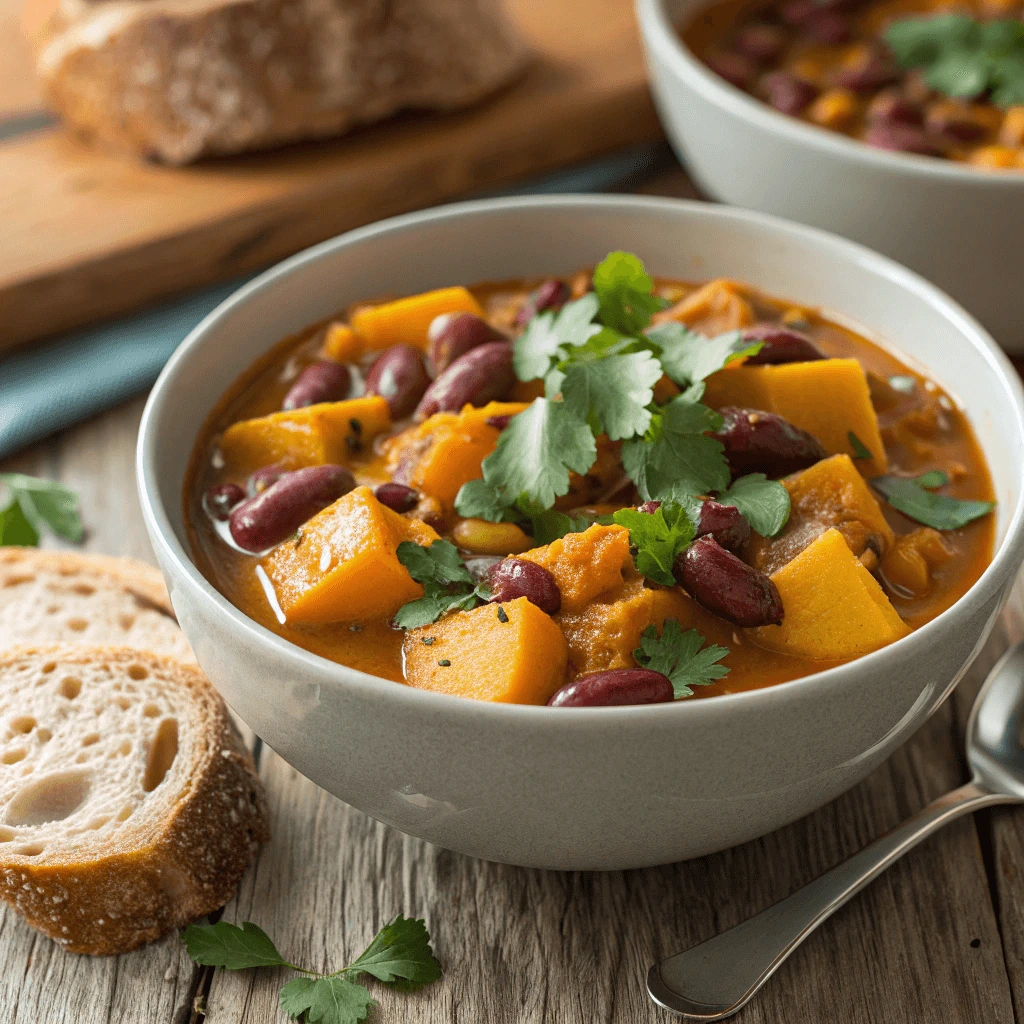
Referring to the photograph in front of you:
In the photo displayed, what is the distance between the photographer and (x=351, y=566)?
2229 millimetres

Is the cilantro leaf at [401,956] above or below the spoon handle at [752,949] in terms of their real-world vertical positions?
above

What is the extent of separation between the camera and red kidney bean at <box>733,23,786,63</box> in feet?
13.9

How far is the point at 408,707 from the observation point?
1895 millimetres

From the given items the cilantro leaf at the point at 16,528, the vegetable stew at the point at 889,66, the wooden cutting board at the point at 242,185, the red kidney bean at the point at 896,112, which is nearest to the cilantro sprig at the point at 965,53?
the vegetable stew at the point at 889,66

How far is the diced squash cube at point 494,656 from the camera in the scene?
2033mm

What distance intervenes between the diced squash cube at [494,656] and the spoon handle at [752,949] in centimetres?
55

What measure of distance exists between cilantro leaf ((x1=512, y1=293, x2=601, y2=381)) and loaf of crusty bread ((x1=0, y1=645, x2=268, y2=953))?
955 millimetres

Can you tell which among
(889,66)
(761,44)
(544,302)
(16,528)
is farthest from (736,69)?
(16,528)

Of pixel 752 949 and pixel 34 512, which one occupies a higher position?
pixel 34 512

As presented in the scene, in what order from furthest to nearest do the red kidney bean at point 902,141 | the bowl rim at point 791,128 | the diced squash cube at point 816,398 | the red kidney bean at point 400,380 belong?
the red kidney bean at point 902,141 < the bowl rim at point 791,128 < the red kidney bean at point 400,380 < the diced squash cube at point 816,398

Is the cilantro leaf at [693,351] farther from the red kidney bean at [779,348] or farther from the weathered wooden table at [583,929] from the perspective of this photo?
the weathered wooden table at [583,929]

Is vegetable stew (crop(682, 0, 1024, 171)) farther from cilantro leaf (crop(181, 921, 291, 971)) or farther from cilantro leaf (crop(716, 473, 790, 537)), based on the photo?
cilantro leaf (crop(181, 921, 291, 971))

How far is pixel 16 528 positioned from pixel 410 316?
1.19 meters

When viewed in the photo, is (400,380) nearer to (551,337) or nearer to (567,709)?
(551,337)
